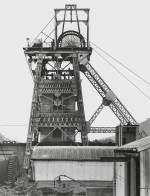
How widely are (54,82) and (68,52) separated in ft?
9.37

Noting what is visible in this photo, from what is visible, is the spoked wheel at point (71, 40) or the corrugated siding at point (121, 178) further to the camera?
the spoked wheel at point (71, 40)

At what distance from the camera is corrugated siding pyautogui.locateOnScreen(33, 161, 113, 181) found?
88.5 feet

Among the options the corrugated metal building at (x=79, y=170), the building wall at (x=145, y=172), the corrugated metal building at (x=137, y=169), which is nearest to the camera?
the building wall at (x=145, y=172)

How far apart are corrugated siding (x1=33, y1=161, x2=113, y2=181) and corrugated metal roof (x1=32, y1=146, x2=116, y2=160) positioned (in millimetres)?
396

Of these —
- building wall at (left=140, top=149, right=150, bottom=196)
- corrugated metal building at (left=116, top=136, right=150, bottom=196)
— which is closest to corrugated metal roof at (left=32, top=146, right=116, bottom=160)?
corrugated metal building at (left=116, top=136, right=150, bottom=196)

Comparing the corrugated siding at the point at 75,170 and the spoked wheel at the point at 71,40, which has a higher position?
the spoked wheel at the point at 71,40

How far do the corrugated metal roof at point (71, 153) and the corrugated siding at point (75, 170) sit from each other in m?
0.40

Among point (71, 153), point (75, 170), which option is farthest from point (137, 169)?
point (71, 153)

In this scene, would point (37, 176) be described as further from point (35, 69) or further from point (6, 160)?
point (35, 69)

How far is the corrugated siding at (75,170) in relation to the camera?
26969 mm

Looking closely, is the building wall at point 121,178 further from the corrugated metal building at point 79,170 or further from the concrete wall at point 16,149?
the concrete wall at point 16,149

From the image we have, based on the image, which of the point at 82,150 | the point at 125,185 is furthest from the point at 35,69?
the point at 125,185

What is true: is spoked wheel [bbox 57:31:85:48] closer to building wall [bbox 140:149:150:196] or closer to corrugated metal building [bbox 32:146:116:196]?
corrugated metal building [bbox 32:146:116:196]

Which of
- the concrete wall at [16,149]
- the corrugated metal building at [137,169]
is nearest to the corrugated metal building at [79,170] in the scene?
the corrugated metal building at [137,169]
